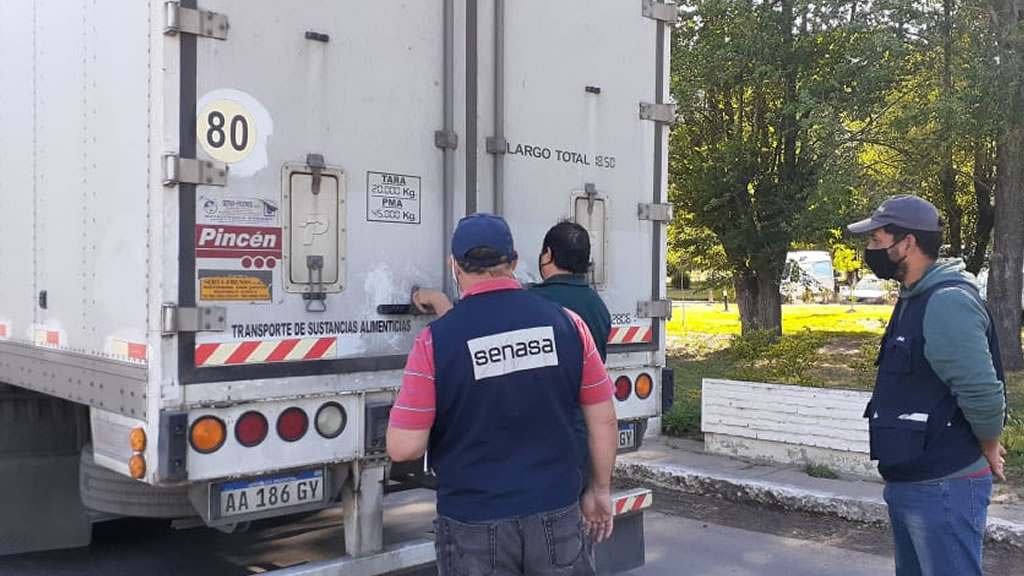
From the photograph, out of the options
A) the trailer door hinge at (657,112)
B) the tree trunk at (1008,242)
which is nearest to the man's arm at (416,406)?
the trailer door hinge at (657,112)

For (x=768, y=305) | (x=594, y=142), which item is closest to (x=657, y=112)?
(x=594, y=142)

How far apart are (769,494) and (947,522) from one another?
12.8 ft

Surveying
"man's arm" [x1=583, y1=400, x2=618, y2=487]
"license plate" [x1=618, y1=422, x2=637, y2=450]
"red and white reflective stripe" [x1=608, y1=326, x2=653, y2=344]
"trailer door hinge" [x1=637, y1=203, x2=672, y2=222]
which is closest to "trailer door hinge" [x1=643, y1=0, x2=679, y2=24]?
"trailer door hinge" [x1=637, y1=203, x2=672, y2=222]

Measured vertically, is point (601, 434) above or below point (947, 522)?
above

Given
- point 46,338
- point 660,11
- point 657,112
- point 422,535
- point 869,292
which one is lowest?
point 422,535

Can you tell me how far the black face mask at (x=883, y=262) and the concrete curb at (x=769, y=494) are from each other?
322 cm

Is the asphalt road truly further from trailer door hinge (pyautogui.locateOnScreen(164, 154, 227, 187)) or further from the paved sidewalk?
trailer door hinge (pyautogui.locateOnScreen(164, 154, 227, 187))

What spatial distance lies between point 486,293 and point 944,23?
40.9 ft

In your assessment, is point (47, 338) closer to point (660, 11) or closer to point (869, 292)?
point (660, 11)

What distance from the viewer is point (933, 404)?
341 cm

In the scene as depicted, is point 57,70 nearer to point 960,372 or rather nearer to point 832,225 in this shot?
point 960,372

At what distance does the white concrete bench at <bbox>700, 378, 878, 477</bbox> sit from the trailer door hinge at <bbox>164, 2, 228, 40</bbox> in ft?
18.7

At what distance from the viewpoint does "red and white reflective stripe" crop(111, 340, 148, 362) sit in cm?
354

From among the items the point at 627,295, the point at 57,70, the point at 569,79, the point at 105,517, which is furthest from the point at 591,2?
the point at 105,517
